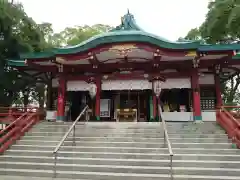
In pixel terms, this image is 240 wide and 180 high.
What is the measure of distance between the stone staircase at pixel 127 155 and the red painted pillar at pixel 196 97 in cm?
132

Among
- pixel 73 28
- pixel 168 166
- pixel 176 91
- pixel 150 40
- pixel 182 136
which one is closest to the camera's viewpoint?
pixel 168 166

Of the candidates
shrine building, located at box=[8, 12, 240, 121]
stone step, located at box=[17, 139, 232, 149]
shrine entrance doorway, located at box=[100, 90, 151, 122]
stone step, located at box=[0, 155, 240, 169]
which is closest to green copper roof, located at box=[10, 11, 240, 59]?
shrine building, located at box=[8, 12, 240, 121]

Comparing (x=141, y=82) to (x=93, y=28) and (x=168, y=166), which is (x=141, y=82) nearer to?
(x=168, y=166)

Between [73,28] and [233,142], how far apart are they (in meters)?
24.1

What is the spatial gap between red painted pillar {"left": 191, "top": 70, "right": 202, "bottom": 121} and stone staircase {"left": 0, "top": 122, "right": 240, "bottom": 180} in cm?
132

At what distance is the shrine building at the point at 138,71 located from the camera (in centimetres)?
1063

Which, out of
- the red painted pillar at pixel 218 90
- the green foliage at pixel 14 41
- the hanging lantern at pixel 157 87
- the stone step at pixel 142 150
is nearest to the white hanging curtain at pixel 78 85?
the hanging lantern at pixel 157 87

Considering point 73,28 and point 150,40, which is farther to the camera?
point 73,28

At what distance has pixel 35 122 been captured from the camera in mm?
10984

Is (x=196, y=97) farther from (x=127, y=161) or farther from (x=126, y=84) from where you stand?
(x=127, y=161)

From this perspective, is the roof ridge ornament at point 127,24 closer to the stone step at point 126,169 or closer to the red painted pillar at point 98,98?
the red painted pillar at point 98,98

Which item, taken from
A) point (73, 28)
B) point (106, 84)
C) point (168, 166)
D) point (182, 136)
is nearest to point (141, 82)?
point (106, 84)

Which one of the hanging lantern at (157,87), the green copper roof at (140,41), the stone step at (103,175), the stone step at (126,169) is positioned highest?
the green copper roof at (140,41)

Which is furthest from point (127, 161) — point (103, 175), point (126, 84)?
point (126, 84)
